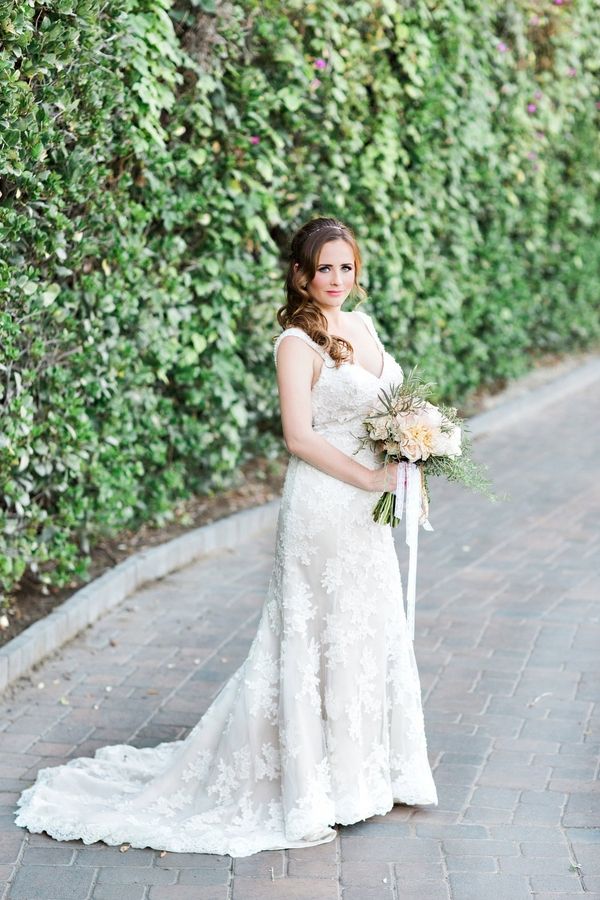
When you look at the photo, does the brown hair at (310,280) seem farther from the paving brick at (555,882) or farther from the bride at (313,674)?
the paving brick at (555,882)

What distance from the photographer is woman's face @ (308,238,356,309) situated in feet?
13.9

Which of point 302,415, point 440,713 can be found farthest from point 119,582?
point 302,415

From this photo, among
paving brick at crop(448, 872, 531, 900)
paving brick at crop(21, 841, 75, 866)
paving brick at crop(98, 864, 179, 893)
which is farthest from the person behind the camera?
paving brick at crop(21, 841, 75, 866)

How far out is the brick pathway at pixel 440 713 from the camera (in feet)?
13.0

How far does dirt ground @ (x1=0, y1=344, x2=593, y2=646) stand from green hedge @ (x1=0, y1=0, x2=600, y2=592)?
0.11 m

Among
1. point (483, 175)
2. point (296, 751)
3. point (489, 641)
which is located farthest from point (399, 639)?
point (483, 175)

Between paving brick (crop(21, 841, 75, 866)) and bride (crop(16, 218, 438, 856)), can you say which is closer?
paving brick (crop(21, 841, 75, 866))

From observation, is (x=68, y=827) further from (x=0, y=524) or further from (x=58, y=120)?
(x=58, y=120)

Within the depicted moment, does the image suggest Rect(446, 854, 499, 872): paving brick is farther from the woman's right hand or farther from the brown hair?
the brown hair

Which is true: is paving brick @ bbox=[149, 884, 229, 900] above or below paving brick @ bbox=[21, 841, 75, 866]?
above

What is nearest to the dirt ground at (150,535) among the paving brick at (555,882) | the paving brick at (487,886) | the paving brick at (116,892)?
the paving brick at (116,892)

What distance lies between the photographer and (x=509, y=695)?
5.51m

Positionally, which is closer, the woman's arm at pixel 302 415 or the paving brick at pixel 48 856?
the paving brick at pixel 48 856

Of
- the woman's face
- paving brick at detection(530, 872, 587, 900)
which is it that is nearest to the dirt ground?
the woman's face
